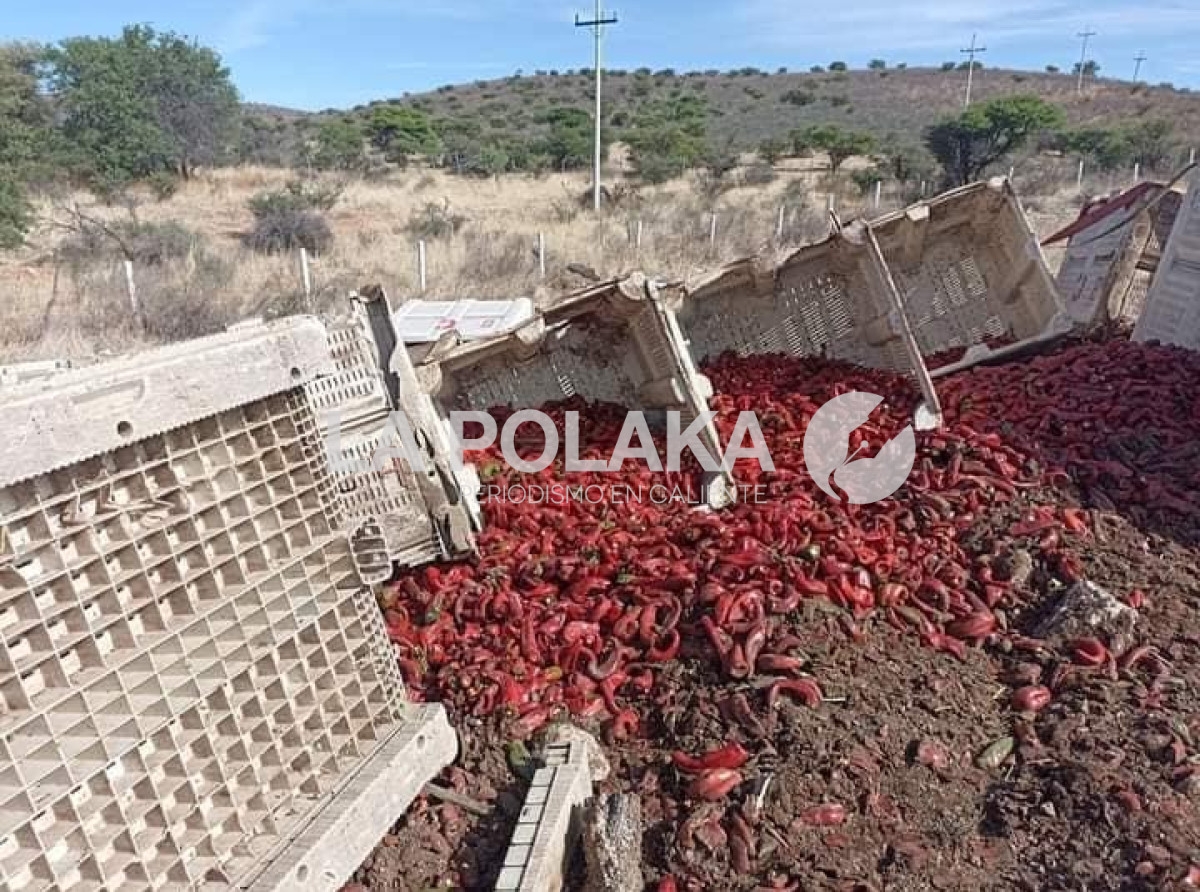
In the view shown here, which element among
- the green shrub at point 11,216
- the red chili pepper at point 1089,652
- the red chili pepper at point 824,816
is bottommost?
the red chili pepper at point 824,816

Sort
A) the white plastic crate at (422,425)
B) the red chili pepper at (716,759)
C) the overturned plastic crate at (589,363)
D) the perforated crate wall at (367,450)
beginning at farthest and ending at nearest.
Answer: the overturned plastic crate at (589,363) < the white plastic crate at (422,425) < the perforated crate wall at (367,450) < the red chili pepper at (716,759)

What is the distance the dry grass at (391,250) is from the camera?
1176 centimetres

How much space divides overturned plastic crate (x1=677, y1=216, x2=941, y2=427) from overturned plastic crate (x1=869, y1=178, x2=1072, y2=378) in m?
0.53

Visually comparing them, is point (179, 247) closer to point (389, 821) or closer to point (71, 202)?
point (71, 202)

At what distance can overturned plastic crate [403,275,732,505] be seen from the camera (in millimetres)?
5809

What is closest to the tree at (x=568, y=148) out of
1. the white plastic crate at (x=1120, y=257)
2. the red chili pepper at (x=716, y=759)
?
the white plastic crate at (x=1120, y=257)

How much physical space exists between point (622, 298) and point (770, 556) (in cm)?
213

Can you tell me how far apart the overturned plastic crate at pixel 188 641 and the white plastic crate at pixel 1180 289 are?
6952mm

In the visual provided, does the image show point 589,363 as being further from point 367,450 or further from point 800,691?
point 800,691

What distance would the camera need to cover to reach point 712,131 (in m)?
45.9

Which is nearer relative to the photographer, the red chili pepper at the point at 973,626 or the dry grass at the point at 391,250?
the red chili pepper at the point at 973,626

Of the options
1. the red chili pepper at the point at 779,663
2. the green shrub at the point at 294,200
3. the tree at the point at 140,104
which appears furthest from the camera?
the tree at the point at 140,104

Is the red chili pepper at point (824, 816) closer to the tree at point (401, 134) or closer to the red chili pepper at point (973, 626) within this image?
the red chili pepper at point (973, 626)

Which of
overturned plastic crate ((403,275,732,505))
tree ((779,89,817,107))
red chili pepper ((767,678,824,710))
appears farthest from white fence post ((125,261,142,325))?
tree ((779,89,817,107))
